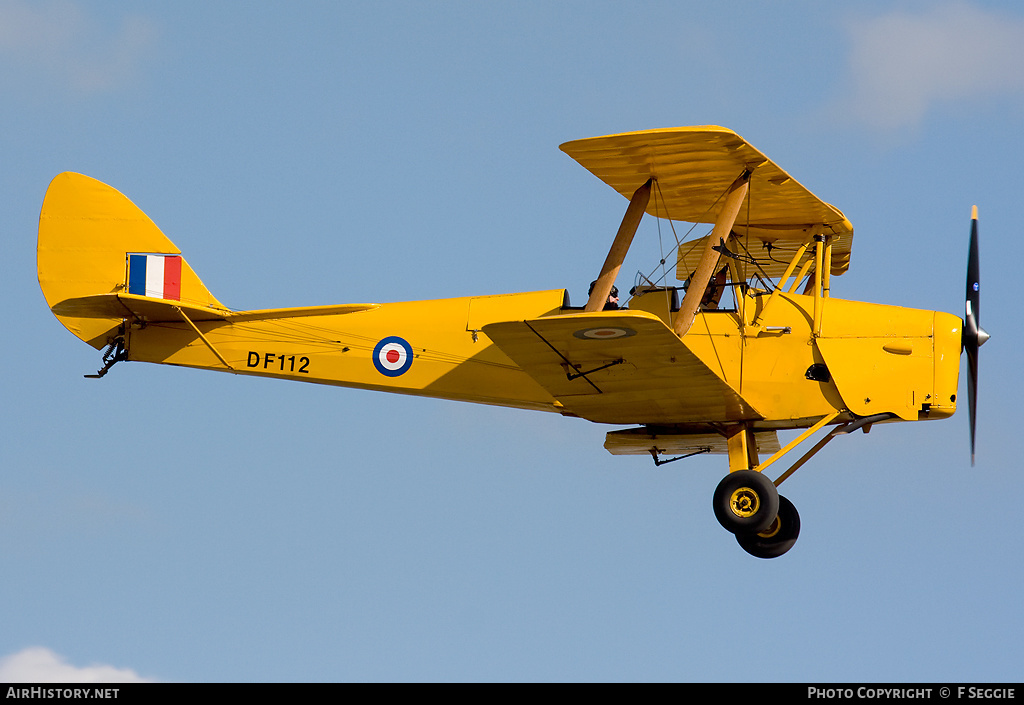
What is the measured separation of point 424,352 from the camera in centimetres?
A: 1477

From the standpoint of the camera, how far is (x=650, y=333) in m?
12.1

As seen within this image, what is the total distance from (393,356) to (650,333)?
3.53 meters

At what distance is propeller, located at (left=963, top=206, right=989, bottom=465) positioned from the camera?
44.7 feet

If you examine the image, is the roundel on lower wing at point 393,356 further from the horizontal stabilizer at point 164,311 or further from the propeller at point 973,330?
the propeller at point 973,330

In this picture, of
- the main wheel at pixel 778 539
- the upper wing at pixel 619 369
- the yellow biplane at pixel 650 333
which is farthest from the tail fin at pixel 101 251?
the main wheel at pixel 778 539

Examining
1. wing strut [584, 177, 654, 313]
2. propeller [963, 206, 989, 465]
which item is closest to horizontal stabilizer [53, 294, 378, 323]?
wing strut [584, 177, 654, 313]

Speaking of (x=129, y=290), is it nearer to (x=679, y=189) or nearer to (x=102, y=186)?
(x=102, y=186)

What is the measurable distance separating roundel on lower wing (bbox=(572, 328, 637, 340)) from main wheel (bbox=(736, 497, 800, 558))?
2.87 m

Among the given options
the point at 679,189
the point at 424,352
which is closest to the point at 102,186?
the point at 424,352

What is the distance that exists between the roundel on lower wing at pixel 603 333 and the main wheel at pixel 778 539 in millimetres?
2865

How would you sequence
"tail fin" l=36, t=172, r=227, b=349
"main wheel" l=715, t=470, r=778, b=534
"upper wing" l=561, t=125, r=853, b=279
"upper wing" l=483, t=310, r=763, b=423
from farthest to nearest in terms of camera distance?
"tail fin" l=36, t=172, r=227, b=349, "main wheel" l=715, t=470, r=778, b=534, "upper wing" l=561, t=125, r=853, b=279, "upper wing" l=483, t=310, r=763, b=423

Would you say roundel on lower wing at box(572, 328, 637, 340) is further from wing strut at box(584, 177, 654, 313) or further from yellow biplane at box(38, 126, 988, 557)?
wing strut at box(584, 177, 654, 313)

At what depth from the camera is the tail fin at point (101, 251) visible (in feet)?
51.1

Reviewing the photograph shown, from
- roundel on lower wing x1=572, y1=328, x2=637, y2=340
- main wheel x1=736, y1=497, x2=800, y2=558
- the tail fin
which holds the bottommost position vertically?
main wheel x1=736, y1=497, x2=800, y2=558
